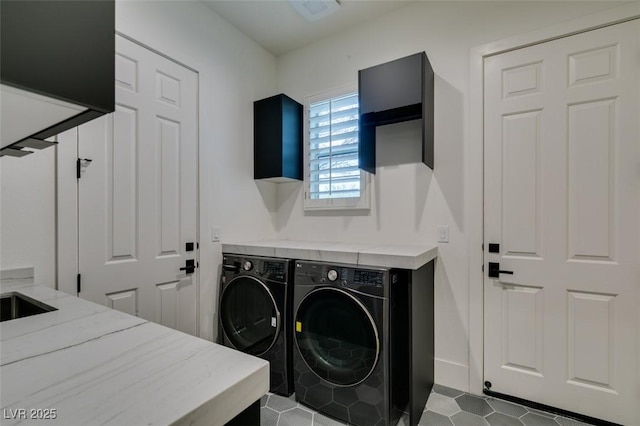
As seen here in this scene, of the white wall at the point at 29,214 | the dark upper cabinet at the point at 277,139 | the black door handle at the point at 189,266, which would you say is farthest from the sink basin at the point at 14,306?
the dark upper cabinet at the point at 277,139

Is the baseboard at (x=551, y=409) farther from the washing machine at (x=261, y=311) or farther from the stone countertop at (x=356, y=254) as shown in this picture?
the washing machine at (x=261, y=311)

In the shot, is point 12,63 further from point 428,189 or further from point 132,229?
point 428,189

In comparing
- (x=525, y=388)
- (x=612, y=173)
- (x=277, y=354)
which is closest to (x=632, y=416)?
(x=525, y=388)

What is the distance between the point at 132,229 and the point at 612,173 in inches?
115

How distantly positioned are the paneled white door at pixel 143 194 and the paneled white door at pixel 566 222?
7.13ft

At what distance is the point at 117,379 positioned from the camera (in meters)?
0.57

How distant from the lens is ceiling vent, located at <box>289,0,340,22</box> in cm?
227

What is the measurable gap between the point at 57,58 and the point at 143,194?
5.64 feet

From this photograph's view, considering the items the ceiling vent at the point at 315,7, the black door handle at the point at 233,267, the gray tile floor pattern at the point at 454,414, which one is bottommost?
the gray tile floor pattern at the point at 454,414

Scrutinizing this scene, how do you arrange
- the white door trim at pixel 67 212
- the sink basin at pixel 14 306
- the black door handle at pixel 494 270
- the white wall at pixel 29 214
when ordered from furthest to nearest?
the black door handle at pixel 494 270 → the white door trim at pixel 67 212 → the white wall at pixel 29 214 → the sink basin at pixel 14 306

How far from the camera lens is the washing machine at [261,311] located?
6.68ft

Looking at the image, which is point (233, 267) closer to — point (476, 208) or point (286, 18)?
point (476, 208)

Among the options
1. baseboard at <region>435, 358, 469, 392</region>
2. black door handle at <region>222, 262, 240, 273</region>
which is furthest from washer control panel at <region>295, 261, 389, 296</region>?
baseboard at <region>435, 358, 469, 392</region>

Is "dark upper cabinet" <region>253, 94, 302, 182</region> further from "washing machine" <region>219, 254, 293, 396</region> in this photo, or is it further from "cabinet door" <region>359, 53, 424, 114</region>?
"washing machine" <region>219, 254, 293, 396</region>
